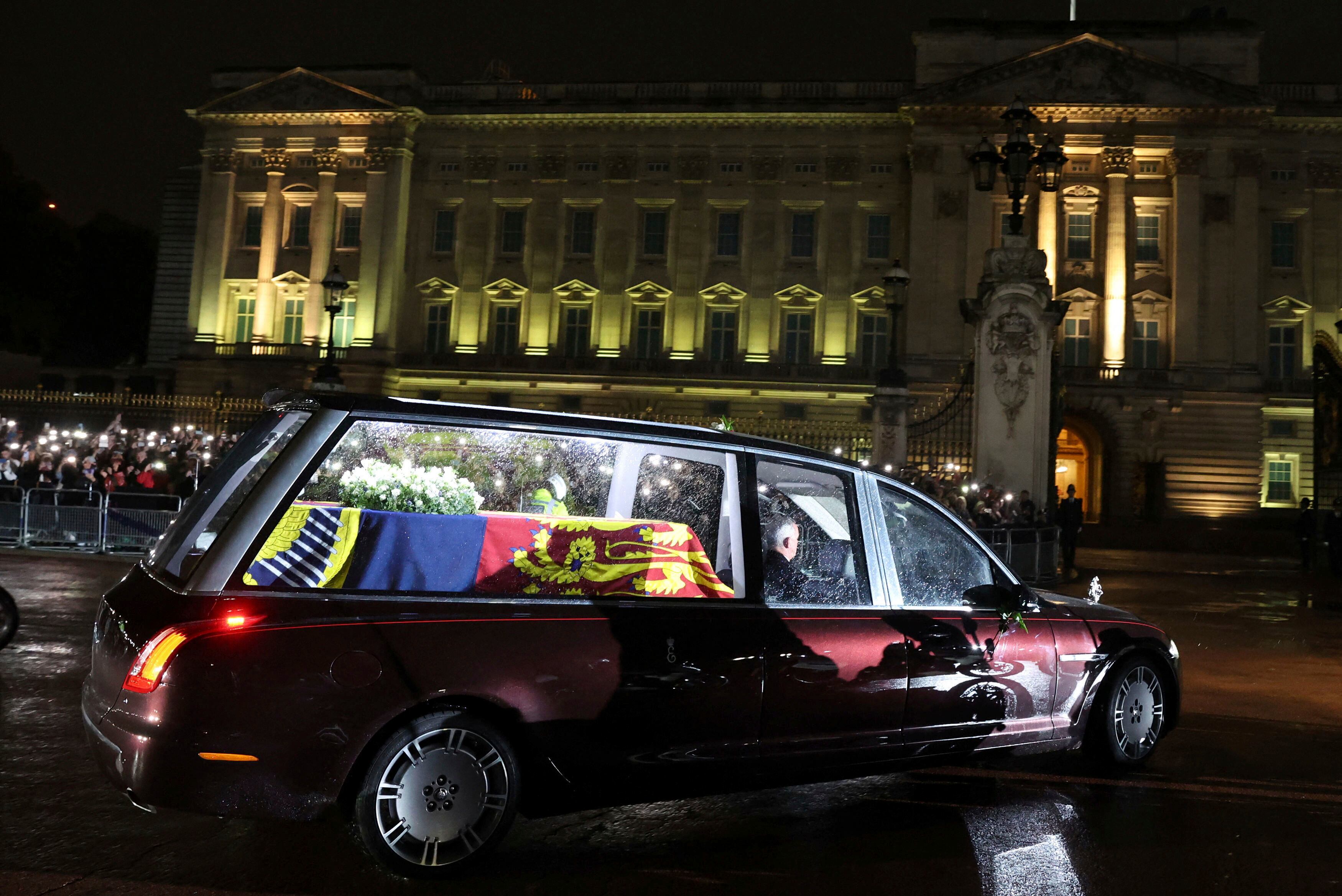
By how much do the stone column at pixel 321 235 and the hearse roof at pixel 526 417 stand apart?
46.3 m

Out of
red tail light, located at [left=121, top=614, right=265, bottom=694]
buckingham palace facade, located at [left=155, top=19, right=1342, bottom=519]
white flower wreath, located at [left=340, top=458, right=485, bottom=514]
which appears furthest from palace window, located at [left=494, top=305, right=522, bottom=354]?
red tail light, located at [left=121, top=614, right=265, bottom=694]

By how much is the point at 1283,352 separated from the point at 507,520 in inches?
1847

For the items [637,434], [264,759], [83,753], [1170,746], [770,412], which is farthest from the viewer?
[770,412]

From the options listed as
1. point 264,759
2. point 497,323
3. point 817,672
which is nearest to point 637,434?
point 817,672

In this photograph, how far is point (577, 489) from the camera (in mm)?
4715

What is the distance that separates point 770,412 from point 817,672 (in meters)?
41.4

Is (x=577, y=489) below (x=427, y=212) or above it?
below

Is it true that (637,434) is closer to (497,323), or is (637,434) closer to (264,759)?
(264,759)

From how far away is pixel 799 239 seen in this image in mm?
47562

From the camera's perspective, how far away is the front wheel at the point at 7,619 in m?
8.63

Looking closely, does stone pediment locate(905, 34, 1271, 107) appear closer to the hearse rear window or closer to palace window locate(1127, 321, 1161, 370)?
palace window locate(1127, 321, 1161, 370)

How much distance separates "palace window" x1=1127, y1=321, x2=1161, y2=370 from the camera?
143ft

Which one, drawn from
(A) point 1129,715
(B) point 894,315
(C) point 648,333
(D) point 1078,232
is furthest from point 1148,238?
(A) point 1129,715

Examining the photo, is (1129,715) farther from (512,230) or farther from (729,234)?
(512,230)
